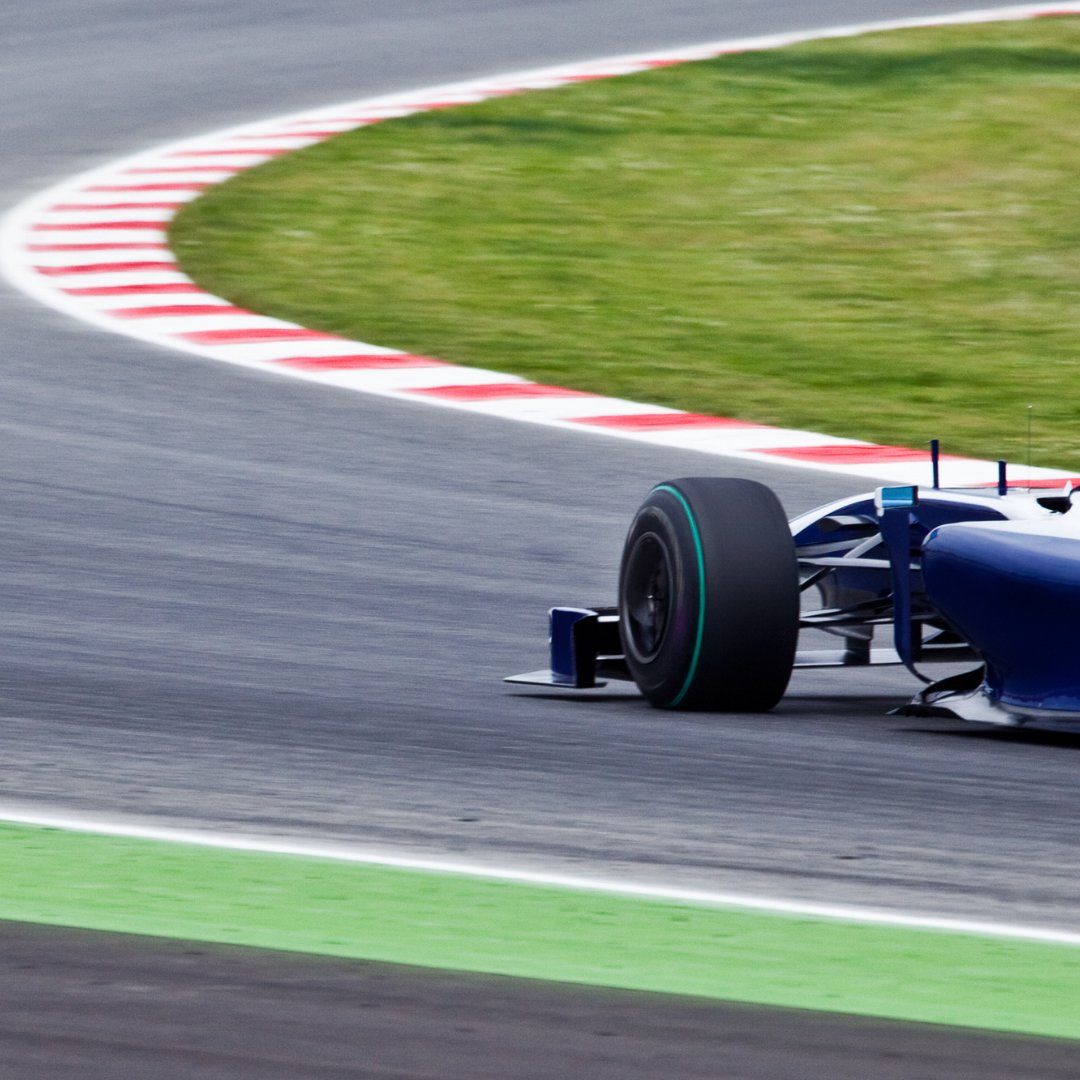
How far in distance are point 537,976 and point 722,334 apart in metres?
7.84

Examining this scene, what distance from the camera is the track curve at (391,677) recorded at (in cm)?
429

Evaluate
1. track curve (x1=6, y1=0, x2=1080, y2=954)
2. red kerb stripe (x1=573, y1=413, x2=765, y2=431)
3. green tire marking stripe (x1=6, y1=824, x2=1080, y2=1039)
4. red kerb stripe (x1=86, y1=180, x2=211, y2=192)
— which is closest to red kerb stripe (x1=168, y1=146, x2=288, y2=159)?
red kerb stripe (x1=86, y1=180, x2=211, y2=192)

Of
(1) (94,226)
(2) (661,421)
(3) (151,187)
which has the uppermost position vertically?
(3) (151,187)

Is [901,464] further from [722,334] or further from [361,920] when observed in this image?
[361,920]

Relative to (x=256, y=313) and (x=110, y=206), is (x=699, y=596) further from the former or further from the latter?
(x=110, y=206)

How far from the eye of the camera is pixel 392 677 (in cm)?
598

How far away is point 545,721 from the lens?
5.49m

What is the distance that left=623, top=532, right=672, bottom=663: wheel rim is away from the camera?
542cm

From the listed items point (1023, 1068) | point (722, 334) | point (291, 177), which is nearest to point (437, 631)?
point (1023, 1068)

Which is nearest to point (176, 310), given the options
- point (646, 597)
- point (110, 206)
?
point (110, 206)

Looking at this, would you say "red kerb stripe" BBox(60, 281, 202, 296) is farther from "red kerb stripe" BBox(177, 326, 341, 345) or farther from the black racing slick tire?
the black racing slick tire

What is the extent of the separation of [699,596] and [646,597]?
344 millimetres

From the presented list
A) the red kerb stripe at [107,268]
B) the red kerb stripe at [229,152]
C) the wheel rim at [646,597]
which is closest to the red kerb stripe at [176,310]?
the red kerb stripe at [107,268]

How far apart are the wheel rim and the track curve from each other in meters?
0.16
